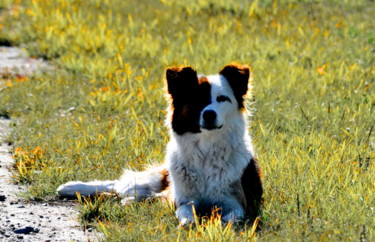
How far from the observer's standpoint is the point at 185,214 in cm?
536

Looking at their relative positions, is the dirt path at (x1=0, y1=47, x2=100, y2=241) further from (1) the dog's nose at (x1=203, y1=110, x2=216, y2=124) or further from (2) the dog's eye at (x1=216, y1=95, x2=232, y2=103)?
(2) the dog's eye at (x1=216, y1=95, x2=232, y2=103)

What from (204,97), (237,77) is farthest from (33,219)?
(237,77)

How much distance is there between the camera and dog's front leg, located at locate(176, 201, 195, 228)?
5.18m

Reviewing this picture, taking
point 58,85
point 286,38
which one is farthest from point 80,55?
point 286,38

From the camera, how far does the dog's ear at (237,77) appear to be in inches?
222

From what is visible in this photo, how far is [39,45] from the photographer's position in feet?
40.7

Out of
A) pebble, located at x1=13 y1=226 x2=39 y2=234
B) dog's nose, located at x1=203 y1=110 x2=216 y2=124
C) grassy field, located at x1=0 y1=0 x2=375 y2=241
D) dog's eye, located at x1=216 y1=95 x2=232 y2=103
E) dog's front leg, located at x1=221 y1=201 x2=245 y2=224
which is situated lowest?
pebble, located at x1=13 y1=226 x2=39 y2=234

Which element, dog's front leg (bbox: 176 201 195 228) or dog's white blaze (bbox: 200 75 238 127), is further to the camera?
dog's white blaze (bbox: 200 75 238 127)

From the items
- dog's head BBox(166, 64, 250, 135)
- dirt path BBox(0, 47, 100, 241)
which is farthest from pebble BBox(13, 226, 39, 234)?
dog's head BBox(166, 64, 250, 135)

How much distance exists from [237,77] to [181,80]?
0.51 metres

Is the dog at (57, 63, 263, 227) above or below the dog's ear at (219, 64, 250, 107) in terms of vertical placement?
below

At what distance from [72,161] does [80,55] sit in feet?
15.0

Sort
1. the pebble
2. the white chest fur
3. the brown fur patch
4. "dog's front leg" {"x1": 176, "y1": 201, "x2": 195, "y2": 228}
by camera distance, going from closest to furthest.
A: "dog's front leg" {"x1": 176, "y1": 201, "x2": 195, "y2": 228}
the pebble
the brown fur patch
the white chest fur

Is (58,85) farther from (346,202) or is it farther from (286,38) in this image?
(346,202)
